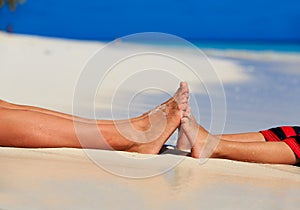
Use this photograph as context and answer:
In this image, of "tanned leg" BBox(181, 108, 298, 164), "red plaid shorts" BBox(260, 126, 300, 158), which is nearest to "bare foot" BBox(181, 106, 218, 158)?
"tanned leg" BBox(181, 108, 298, 164)

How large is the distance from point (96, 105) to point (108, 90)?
1143 millimetres

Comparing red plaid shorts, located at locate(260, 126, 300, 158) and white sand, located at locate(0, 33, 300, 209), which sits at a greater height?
red plaid shorts, located at locate(260, 126, 300, 158)

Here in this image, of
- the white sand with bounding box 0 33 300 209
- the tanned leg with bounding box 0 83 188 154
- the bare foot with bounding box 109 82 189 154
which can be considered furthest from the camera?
the bare foot with bounding box 109 82 189 154

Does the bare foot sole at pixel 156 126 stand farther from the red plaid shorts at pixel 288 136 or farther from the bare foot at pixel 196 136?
the red plaid shorts at pixel 288 136

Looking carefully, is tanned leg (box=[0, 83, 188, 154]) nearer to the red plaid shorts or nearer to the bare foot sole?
the bare foot sole

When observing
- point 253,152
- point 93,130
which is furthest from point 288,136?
point 93,130

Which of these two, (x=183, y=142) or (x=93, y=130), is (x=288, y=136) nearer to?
(x=183, y=142)

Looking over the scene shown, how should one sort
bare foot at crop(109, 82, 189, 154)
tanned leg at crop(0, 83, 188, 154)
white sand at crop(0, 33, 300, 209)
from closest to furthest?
1. white sand at crop(0, 33, 300, 209)
2. tanned leg at crop(0, 83, 188, 154)
3. bare foot at crop(109, 82, 189, 154)

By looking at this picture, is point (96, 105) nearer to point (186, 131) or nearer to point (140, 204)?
point (186, 131)

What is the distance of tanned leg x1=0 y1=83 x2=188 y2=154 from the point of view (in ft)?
7.43

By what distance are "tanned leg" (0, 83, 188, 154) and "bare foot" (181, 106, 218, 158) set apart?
1.2 inches

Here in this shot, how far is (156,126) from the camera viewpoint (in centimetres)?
240

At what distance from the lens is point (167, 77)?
295 centimetres

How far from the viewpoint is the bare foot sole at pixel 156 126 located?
7.81 ft
